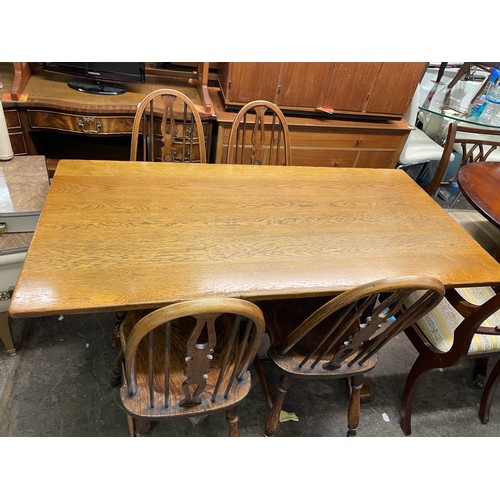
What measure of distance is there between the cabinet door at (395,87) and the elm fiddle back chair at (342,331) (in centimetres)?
158

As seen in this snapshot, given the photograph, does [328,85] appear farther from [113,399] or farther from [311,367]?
[113,399]

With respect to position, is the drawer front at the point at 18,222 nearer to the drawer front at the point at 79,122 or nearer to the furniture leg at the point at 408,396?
the drawer front at the point at 79,122

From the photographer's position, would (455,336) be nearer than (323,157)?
Yes

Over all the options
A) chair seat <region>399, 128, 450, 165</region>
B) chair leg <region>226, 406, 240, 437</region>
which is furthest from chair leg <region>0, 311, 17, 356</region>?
chair seat <region>399, 128, 450, 165</region>

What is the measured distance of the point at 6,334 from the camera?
1.55 m

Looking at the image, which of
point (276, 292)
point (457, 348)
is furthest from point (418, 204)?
point (276, 292)

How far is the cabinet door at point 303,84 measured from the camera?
2195mm

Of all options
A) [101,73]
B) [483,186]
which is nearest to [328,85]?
[483,186]

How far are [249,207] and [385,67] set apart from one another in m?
1.59

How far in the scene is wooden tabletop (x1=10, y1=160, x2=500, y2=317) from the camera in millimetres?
1011

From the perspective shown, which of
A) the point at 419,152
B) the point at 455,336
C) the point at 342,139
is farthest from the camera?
the point at 419,152


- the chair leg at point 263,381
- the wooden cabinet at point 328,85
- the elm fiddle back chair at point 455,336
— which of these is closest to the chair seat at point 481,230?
the elm fiddle back chair at point 455,336

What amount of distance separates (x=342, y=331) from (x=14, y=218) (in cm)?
128

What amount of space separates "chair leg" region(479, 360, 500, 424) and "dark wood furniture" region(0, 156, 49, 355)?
2.04 meters
